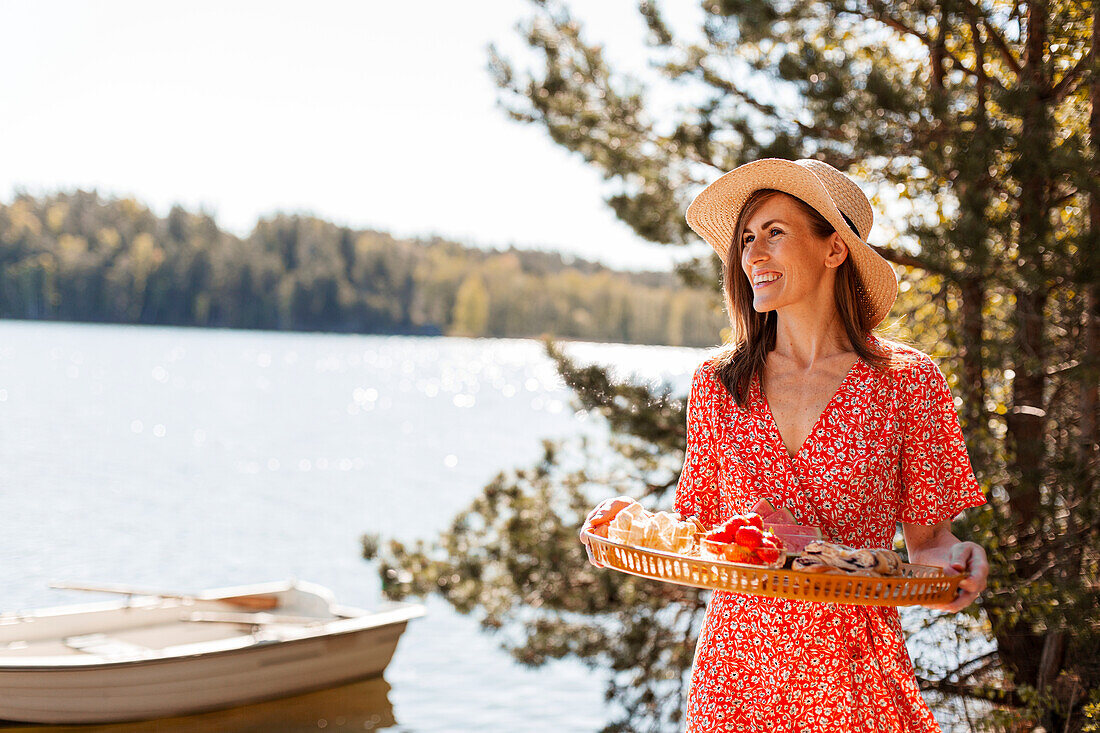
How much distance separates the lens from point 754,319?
2354 millimetres

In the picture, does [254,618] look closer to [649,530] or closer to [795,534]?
[649,530]

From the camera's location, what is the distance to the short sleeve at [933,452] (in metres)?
2.04

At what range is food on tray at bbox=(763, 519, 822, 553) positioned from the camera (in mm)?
1862

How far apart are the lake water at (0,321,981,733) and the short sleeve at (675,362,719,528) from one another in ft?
3.24

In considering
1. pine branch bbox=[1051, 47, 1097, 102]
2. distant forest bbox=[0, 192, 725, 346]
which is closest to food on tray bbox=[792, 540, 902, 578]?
pine branch bbox=[1051, 47, 1097, 102]

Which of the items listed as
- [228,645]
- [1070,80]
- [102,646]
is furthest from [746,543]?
[102,646]

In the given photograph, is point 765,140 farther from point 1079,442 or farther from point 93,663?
point 93,663

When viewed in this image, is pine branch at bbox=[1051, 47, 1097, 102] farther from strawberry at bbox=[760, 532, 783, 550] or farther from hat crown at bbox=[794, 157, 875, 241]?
strawberry at bbox=[760, 532, 783, 550]

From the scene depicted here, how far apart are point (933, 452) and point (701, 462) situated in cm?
47

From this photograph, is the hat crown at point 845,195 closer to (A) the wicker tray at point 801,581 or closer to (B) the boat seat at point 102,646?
(A) the wicker tray at point 801,581

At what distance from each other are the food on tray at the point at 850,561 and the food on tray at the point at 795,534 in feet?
0.17

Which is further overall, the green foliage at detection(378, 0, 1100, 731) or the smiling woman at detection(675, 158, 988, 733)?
the green foliage at detection(378, 0, 1100, 731)

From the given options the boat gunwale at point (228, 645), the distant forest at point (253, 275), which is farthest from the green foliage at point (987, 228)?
the distant forest at point (253, 275)

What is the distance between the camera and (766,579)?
1.78m
